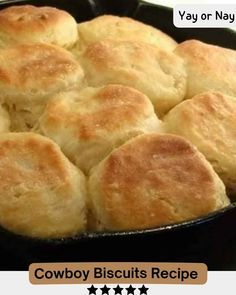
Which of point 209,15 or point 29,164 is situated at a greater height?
point 209,15

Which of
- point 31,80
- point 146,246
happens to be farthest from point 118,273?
point 31,80

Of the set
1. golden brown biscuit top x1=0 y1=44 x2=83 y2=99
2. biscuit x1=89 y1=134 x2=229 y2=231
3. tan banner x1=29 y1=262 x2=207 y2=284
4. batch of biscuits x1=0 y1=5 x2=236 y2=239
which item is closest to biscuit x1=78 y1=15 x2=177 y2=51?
batch of biscuits x1=0 y1=5 x2=236 y2=239

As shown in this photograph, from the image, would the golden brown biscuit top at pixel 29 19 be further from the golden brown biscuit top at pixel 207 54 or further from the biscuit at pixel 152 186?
the biscuit at pixel 152 186

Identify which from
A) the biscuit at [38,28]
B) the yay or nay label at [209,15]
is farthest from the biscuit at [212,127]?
the biscuit at [38,28]

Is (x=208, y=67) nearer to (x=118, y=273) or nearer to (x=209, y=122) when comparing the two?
(x=209, y=122)

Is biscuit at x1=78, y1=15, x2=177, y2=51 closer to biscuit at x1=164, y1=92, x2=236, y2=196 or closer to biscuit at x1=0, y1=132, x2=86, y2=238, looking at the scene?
biscuit at x1=164, y1=92, x2=236, y2=196

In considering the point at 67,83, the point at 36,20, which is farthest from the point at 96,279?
the point at 36,20
